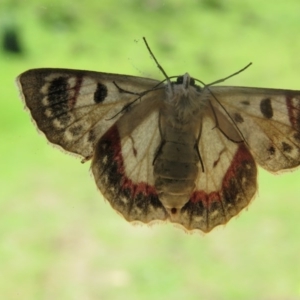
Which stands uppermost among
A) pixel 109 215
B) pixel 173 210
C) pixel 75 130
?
pixel 109 215

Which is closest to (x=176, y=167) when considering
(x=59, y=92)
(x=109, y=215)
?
(x=59, y=92)

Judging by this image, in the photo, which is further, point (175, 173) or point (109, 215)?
point (109, 215)

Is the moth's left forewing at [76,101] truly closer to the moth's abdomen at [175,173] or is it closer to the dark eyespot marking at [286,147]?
the moth's abdomen at [175,173]

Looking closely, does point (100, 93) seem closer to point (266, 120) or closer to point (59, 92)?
point (59, 92)

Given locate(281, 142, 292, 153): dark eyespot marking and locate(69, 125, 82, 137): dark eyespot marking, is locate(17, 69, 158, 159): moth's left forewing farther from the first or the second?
locate(281, 142, 292, 153): dark eyespot marking

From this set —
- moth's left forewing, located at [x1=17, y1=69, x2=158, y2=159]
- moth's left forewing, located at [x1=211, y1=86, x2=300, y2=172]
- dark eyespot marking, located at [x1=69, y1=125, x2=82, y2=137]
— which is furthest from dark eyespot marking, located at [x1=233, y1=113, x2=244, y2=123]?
dark eyespot marking, located at [x1=69, y1=125, x2=82, y2=137]
